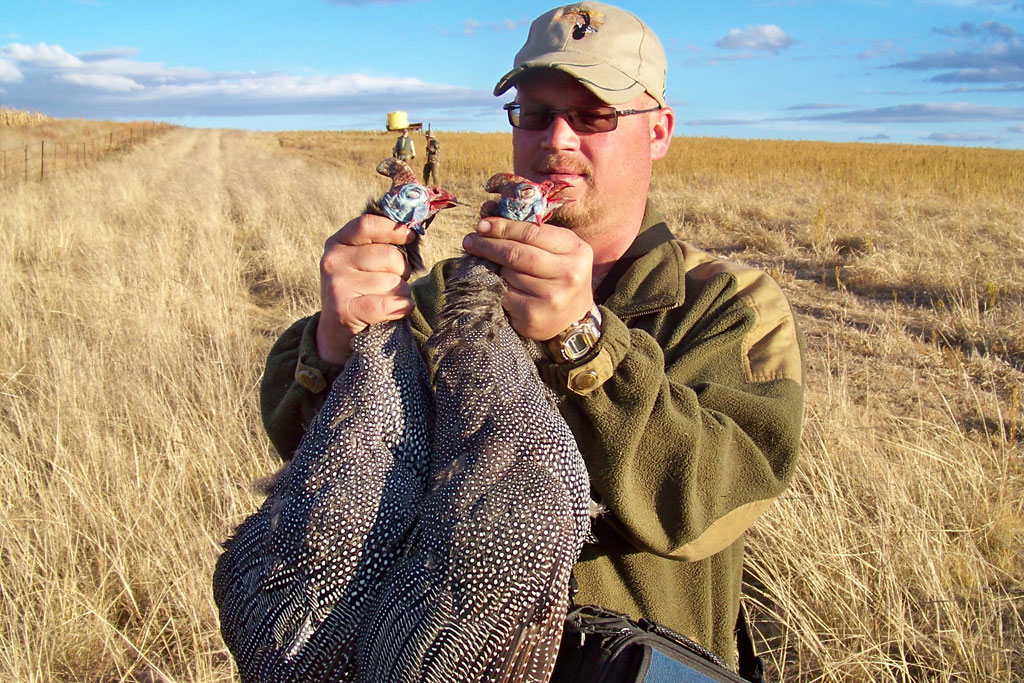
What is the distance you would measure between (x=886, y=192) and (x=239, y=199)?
575 inches

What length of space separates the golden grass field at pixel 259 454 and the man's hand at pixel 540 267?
205cm

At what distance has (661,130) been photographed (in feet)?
10.1

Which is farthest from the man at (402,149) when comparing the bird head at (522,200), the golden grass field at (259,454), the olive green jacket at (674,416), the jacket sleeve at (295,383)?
the golden grass field at (259,454)

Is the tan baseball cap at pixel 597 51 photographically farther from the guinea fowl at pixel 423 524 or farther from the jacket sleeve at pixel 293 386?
the jacket sleeve at pixel 293 386

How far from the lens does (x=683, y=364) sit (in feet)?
7.48

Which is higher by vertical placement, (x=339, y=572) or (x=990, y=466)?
(x=339, y=572)

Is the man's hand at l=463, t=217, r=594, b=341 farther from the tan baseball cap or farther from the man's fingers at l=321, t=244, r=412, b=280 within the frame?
the tan baseball cap

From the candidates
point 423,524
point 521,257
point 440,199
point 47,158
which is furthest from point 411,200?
point 47,158

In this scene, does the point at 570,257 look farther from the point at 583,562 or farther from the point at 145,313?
the point at 145,313

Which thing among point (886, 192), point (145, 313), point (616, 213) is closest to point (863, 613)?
point (616, 213)

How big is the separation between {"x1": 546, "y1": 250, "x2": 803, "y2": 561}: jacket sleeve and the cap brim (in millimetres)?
894

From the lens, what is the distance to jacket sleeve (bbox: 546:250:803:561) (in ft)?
6.13

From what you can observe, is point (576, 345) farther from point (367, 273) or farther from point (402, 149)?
point (402, 149)

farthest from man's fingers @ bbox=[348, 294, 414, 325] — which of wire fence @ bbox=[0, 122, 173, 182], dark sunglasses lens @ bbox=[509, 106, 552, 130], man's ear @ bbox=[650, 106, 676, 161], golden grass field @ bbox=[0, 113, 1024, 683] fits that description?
wire fence @ bbox=[0, 122, 173, 182]
